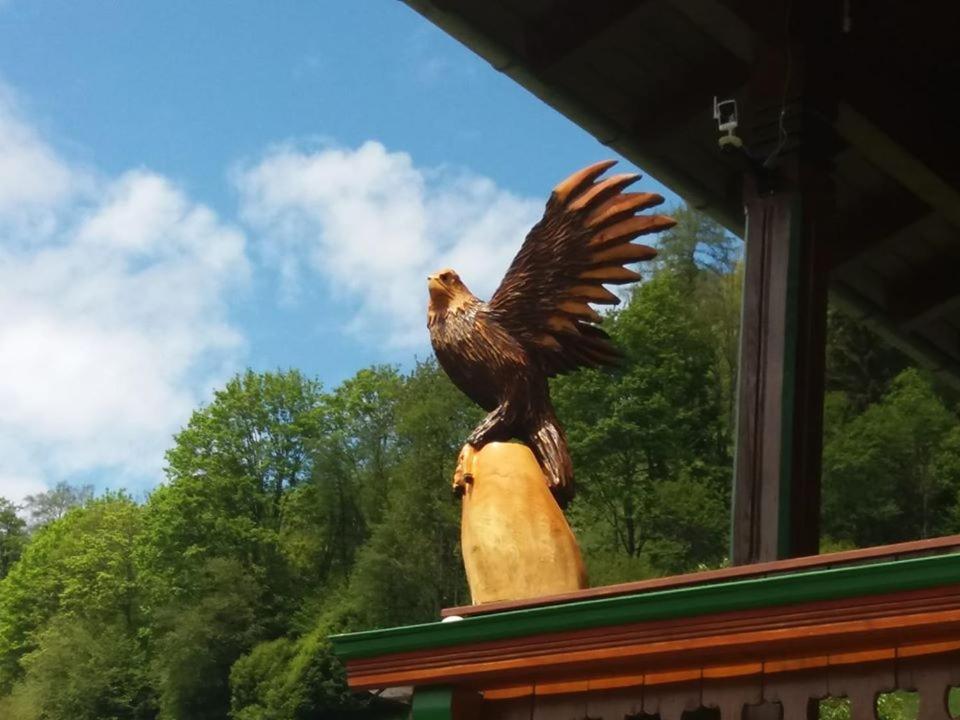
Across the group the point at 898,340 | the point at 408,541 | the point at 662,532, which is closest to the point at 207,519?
the point at 408,541

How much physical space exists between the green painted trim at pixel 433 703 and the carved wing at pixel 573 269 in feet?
4.94

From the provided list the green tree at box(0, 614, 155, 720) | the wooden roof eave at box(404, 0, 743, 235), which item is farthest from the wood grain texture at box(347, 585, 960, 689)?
the green tree at box(0, 614, 155, 720)

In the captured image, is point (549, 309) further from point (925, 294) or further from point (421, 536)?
point (421, 536)

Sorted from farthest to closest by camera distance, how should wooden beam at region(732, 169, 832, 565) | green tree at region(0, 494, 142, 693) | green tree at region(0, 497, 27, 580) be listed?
green tree at region(0, 497, 27, 580) → green tree at region(0, 494, 142, 693) → wooden beam at region(732, 169, 832, 565)

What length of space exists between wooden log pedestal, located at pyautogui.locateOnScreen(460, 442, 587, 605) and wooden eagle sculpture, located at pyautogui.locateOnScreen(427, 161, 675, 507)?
0.63 ft

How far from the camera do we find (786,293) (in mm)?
5773

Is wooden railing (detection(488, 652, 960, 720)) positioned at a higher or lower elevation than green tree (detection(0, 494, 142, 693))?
lower

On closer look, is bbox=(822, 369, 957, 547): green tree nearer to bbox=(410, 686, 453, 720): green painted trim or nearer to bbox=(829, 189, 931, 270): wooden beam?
bbox=(829, 189, 931, 270): wooden beam

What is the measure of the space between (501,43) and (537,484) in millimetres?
3205

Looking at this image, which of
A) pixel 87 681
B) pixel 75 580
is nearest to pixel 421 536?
pixel 87 681

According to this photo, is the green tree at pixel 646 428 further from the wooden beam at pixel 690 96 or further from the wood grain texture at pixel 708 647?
the wood grain texture at pixel 708 647

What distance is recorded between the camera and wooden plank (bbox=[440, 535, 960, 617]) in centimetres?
318

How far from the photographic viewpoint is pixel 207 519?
47.6m

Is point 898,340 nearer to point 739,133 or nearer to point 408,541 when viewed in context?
point 739,133
